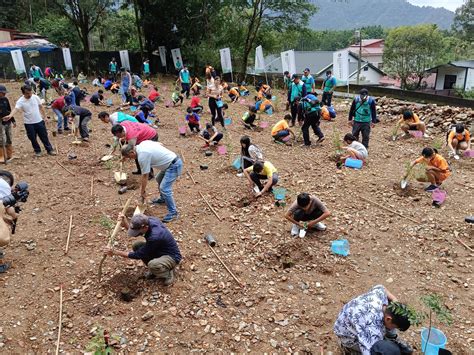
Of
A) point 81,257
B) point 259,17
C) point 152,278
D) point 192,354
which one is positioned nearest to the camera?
point 192,354

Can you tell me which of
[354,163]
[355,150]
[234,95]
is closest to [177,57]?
[234,95]

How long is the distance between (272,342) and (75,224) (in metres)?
3.61

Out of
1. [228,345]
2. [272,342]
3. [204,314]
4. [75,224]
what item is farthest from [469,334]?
[75,224]

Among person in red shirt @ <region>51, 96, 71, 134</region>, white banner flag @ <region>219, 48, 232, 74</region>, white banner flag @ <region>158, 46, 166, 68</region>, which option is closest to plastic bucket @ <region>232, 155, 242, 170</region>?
person in red shirt @ <region>51, 96, 71, 134</region>

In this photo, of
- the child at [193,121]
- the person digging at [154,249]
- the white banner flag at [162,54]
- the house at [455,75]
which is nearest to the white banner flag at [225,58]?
the white banner flag at [162,54]

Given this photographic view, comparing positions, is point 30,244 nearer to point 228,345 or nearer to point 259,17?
point 228,345

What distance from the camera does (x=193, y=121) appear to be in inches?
405

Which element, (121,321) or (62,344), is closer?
(62,344)

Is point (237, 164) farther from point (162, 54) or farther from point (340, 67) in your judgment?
point (162, 54)

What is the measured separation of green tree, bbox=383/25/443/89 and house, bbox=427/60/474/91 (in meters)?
1.57

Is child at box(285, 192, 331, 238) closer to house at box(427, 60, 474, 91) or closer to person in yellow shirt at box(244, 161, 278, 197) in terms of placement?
person in yellow shirt at box(244, 161, 278, 197)

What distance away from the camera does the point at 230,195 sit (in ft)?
22.2

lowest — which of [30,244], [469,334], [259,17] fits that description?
[469,334]

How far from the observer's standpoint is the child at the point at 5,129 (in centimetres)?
746
